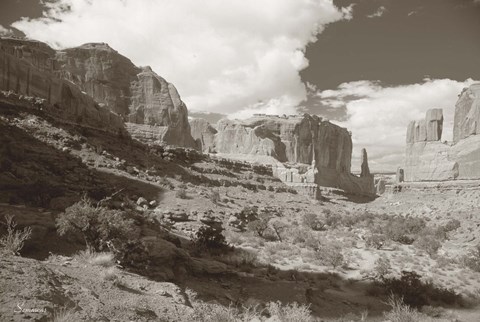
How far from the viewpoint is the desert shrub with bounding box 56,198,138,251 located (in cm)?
1010

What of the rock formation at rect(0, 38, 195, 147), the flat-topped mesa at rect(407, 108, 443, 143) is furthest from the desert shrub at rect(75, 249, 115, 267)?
the flat-topped mesa at rect(407, 108, 443, 143)

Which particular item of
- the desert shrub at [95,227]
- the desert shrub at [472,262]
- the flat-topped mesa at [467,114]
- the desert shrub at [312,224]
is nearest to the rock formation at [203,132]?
the flat-topped mesa at [467,114]

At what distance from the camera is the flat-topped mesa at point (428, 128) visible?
92.0 m

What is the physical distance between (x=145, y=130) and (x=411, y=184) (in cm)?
5942

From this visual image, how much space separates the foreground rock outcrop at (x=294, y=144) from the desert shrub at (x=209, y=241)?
79961 mm

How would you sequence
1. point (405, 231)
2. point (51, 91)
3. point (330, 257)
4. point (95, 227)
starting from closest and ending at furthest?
point (95, 227), point (330, 257), point (405, 231), point (51, 91)

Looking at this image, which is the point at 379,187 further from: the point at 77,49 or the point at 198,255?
the point at 198,255

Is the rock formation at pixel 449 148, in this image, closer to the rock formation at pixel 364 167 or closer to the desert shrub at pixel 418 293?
the rock formation at pixel 364 167

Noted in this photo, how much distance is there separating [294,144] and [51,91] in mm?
80847

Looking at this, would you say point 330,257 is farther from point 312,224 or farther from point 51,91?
point 51,91

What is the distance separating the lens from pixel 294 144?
361 ft

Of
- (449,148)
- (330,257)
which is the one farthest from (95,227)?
(449,148)

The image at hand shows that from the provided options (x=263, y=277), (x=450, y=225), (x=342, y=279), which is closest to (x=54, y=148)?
(x=263, y=277)

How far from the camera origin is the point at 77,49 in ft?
252
